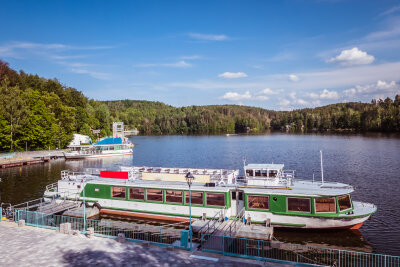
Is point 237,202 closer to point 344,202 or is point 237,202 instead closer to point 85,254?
point 344,202

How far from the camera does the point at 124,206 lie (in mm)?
31094

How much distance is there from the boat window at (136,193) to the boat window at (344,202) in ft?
60.6

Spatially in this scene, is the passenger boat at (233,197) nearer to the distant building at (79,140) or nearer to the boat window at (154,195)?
the boat window at (154,195)

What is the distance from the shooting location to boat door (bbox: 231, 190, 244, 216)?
27297 mm

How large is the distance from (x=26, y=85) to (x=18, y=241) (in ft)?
341

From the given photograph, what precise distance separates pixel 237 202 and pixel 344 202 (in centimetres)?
909

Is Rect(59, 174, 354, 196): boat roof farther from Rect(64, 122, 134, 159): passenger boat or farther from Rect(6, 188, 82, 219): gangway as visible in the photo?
Rect(64, 122, 134, 159): passenger boat

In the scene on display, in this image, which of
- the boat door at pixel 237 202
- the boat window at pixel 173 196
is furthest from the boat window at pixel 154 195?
the boat door at pixel 237 202

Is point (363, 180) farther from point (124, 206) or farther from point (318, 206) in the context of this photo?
point (124, 206)

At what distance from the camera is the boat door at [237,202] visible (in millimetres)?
27297

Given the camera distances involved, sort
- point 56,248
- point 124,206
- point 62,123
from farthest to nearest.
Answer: point 62,123
point 124,206
point 56,248

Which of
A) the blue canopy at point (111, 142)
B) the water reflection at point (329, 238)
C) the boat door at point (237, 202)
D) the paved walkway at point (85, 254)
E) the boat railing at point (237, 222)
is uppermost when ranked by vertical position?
the blue canopy at point (111, 142)

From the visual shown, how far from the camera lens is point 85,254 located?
57.4 ft

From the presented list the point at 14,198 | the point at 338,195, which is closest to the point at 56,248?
the point at 338,195
